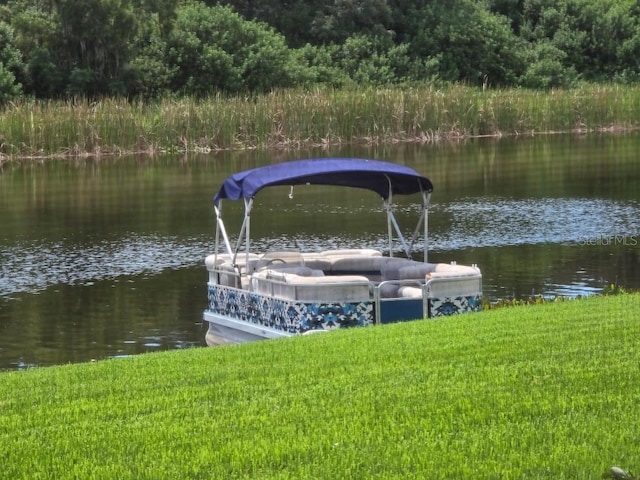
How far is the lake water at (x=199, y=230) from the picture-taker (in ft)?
70.1

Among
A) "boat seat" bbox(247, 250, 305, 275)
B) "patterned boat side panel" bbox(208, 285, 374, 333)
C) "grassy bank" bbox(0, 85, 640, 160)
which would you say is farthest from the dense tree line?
"patterned boat side panel" bbox(208, 285, 374, 333)

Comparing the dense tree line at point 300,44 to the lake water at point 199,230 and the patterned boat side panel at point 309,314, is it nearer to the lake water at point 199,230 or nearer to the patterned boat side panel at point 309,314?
the lake water at point 199,230

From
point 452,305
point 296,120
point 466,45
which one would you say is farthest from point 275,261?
point 466,45

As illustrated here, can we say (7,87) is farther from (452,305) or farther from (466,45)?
(452,305)

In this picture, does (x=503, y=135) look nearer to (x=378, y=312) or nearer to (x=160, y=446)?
(x=378, y=312)

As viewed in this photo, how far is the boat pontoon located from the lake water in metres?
1.05

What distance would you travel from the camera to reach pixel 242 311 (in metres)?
18.8

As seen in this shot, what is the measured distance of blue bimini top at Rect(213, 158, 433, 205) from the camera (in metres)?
19.6

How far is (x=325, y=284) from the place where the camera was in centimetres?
1700

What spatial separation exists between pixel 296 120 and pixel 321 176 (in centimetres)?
3856

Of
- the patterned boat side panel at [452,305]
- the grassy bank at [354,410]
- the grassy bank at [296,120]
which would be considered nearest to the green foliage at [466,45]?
the grassy bank at [296,120]

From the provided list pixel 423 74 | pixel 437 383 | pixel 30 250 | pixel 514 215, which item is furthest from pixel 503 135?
pixel 437 383

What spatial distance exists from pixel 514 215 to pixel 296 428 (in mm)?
24963

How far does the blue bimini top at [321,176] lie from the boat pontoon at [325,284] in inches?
0.6
